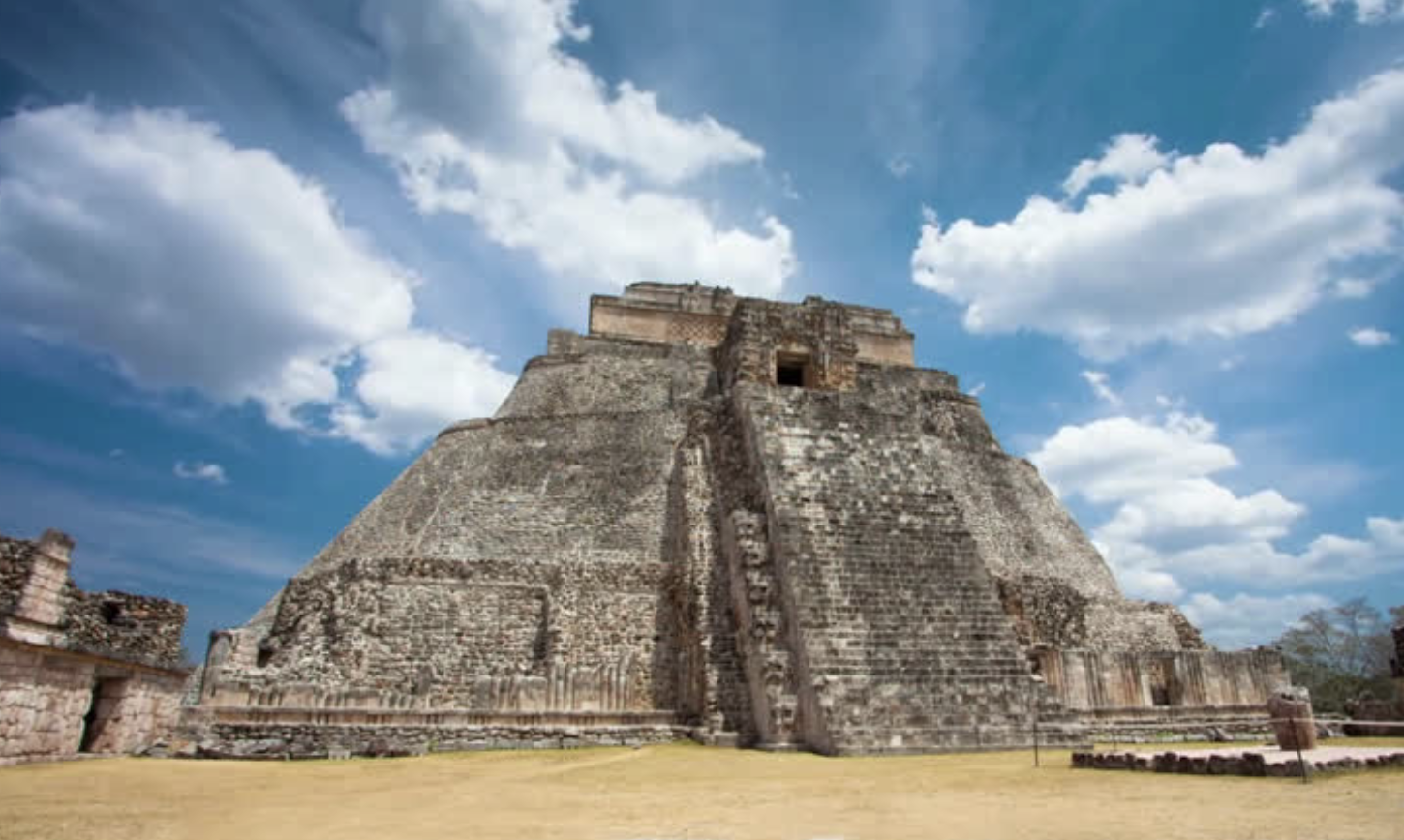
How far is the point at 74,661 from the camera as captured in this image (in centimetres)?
878

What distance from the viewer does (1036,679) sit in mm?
11164

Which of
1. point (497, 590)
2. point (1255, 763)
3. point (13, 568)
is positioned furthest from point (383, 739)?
point (1255, 763)

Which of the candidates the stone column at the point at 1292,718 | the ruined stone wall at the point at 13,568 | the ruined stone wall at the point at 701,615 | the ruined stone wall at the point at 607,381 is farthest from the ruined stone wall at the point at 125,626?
the stone column at the point at 1292,718

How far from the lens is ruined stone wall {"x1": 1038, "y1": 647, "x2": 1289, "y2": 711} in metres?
12.8

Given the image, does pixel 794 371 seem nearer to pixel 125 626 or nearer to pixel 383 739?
pixel 383 739

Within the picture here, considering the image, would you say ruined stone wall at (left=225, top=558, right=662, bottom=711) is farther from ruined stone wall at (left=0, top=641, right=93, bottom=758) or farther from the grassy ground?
the grassy ground

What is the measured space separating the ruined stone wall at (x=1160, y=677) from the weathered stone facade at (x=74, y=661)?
487 inches

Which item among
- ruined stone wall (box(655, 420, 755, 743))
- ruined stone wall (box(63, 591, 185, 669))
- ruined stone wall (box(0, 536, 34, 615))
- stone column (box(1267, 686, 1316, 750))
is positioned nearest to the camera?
stone column (box(1267, 686, 1316, 750))

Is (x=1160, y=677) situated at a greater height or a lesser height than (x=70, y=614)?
lesser

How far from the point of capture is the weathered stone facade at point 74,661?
7953 mm

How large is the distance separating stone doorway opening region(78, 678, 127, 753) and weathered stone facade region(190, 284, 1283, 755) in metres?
1.25

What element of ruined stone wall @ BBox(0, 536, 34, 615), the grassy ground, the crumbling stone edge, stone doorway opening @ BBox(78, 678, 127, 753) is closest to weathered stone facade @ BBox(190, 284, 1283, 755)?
stone doorway opening @ BBox(78, 678, 127, 753)

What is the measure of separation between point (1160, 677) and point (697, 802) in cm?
1065

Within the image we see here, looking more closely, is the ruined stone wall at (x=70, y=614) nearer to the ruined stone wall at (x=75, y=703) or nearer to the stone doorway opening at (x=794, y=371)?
the ruined stone wall at (x=75, y=703)
